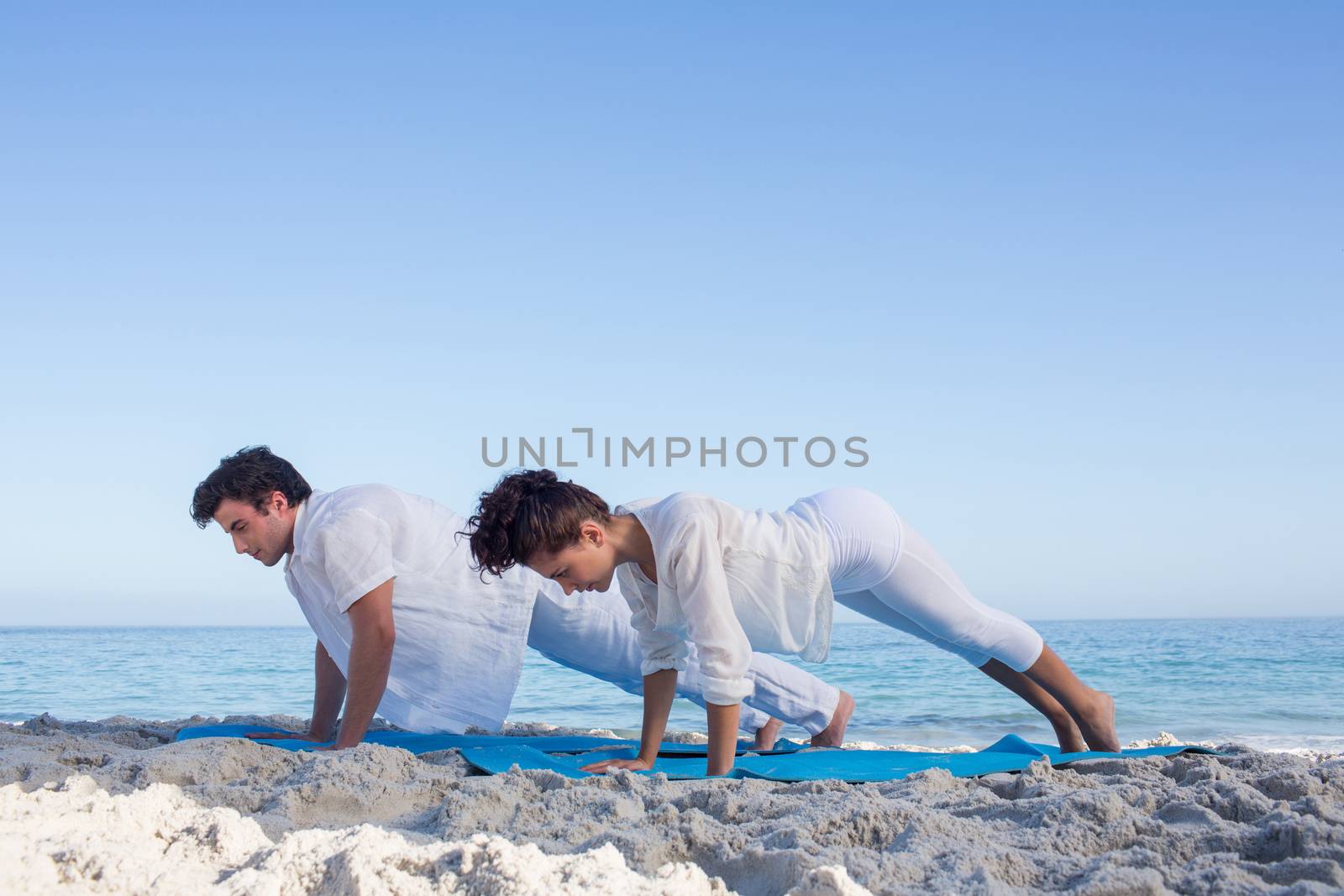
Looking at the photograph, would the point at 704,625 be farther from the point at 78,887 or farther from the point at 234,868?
the point at 78,887

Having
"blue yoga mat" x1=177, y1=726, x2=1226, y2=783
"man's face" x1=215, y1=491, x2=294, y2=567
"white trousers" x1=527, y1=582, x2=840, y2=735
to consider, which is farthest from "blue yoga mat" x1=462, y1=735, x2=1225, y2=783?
"man's face" x1=215, y1=491, x2=294, y2=567

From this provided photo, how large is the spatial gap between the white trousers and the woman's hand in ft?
2.22

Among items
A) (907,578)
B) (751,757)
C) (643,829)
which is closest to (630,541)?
(751,757)

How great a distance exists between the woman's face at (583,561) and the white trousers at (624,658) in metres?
0.79

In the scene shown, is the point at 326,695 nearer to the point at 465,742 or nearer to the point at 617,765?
the point at 465,742

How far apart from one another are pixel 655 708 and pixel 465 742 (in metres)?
0.79

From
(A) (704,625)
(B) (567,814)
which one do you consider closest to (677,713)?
(A) (704,625)

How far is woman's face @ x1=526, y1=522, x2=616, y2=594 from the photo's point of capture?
2652mm

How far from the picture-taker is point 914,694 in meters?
7.66

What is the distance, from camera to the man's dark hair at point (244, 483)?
→ 10.6 ft

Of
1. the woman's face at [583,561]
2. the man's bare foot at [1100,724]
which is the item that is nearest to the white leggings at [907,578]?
the man's bare foot at [1100,724]

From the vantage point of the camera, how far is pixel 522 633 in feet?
11.6

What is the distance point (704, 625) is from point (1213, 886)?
4.53ft

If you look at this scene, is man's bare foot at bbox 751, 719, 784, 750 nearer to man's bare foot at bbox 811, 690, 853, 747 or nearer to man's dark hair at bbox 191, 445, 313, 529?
man's bare foot at bbox 811, 690, 853, 747
